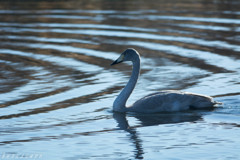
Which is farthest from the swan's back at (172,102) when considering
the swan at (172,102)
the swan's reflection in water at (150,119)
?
the swan's reflection in water at (150,119)

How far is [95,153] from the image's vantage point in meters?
9.80

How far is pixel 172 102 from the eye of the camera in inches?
488

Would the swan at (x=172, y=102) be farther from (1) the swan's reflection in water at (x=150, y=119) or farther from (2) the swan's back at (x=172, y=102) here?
(1) the swan's reflection in water at (x=150, y=119)

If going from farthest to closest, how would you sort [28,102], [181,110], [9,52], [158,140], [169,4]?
1. [169,4]
2. [9,52]
3. [28,102]
4. [181,110]
5. [158,140]

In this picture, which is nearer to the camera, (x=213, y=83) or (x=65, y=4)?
(x=213, y=83)

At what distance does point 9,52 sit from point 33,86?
605 centimetres

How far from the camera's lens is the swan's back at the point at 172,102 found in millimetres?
12422

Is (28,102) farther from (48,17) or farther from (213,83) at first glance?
(48,17)

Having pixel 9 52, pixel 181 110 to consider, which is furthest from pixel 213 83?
pixel 9 52

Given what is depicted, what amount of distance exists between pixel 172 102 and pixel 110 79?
3.80 m

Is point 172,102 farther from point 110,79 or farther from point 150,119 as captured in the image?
point 110,79

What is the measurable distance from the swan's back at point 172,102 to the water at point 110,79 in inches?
7.5

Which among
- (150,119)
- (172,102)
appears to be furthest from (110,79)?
(150,119)

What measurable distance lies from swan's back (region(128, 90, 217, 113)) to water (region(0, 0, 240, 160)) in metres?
0.19
